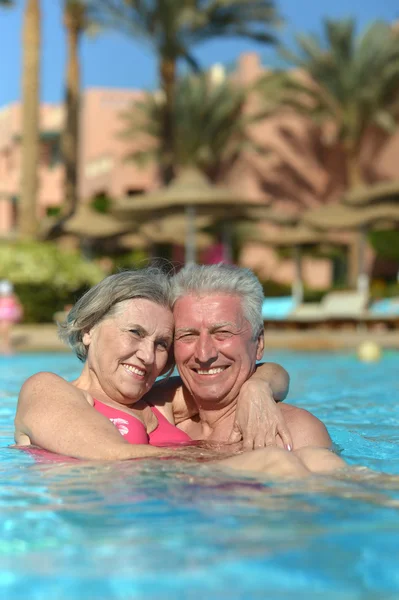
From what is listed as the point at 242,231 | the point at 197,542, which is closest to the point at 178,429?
the point at 197,542

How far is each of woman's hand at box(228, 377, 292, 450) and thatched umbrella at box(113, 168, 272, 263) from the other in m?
13.3

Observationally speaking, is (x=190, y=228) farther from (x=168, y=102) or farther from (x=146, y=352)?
(x=146, y=352)

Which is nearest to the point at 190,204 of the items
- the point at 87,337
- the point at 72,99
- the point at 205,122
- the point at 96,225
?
the point at 96,225

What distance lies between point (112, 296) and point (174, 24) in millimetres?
19340

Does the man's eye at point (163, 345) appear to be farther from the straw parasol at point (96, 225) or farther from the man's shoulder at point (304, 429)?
the straw parasol at point (96, 225)

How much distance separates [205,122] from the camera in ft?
93.9

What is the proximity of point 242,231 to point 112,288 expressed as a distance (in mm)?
19534

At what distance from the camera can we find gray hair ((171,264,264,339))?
3.37 meters

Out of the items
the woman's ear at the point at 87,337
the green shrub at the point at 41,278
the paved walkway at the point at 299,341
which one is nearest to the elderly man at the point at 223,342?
the woman's ear at the point at 87,337

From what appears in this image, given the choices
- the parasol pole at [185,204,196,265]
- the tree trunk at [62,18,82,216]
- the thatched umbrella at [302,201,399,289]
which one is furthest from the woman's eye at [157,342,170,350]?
the tree trunk at [62,18,82,216]

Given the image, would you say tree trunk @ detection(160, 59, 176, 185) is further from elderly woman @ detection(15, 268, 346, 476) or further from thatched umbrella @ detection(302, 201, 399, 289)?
elderly woman @ detection(15, 268, 346, 476)

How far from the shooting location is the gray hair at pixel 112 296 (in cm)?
329

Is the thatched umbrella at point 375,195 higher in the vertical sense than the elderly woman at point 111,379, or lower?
higher

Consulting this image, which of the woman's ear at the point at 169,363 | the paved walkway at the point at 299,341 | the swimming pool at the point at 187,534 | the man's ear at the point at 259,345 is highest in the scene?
the man's ear at the point at 259,345
